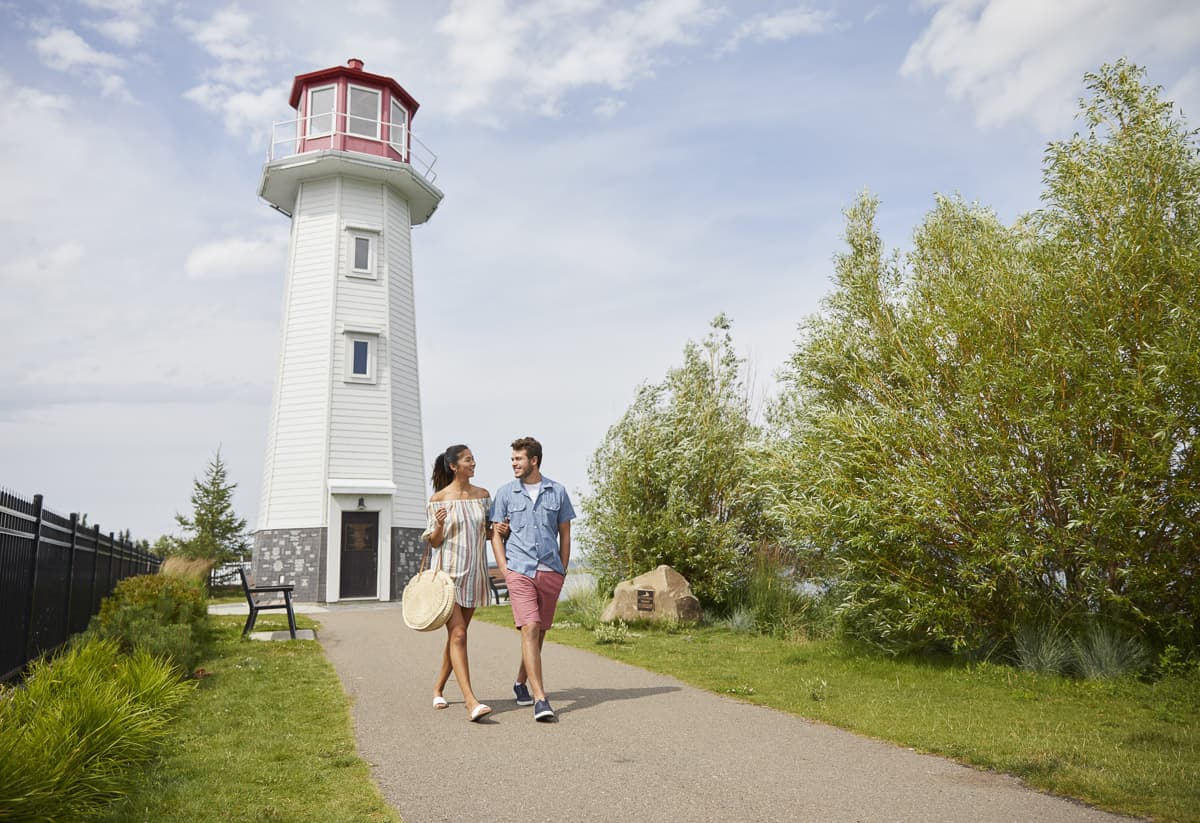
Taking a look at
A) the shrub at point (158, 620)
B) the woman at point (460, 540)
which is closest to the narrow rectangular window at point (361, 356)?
the shrub at point (158, 620)

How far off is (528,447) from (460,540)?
3.08 ft

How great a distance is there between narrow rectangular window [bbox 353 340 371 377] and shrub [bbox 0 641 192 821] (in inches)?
728

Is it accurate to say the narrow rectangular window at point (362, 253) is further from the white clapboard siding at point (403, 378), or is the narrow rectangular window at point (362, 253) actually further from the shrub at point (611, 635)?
the shrub at point (611, 635)

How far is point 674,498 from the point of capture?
16.8 meters

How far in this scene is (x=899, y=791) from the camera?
504 centimetres

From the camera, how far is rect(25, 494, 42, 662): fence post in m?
9.56

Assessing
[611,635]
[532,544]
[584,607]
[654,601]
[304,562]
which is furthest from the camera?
[304,562]

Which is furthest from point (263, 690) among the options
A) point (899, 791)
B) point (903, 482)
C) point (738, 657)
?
point (903, 482)

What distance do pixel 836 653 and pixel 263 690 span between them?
258 inches

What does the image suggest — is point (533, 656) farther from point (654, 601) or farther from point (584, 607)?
point (584, 607)

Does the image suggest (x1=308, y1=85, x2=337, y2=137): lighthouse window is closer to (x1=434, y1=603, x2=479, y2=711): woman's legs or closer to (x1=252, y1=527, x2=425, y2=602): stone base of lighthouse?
(x1=252, y1=527, x2=425, y2=602): stone base of lighthouse

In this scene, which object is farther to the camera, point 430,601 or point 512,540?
point 512,540

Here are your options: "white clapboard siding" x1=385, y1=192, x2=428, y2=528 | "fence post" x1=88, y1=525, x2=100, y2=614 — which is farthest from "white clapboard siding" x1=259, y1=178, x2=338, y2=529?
"fence post" x1=88, y1=525, x2=100, y2=614

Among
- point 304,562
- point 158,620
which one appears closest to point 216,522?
point 304,562
